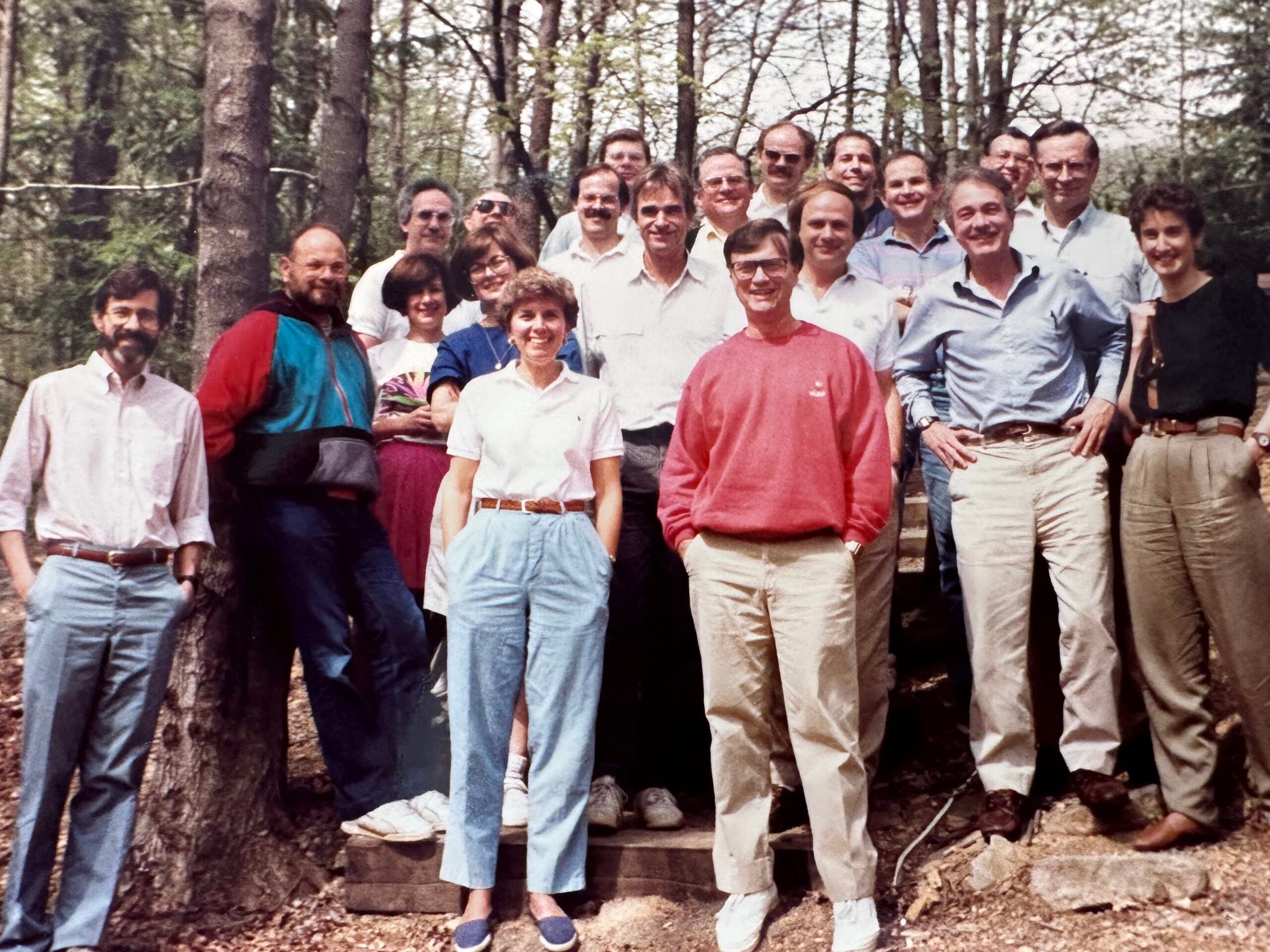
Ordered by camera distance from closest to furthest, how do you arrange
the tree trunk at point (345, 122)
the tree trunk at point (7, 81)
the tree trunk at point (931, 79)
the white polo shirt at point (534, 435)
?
the white polo shirt at point (534, 435)
the tree trunk at point (345, 122)
the tree trunk at point (931, 79)
the tree trunk at point (7, 81)

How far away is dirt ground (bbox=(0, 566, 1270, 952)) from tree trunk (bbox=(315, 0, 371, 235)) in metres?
3.40

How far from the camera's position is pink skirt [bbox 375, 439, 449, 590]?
4.68m

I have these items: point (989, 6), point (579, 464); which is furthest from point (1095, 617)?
point (989, 6)

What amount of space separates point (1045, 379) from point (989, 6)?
14.5 m

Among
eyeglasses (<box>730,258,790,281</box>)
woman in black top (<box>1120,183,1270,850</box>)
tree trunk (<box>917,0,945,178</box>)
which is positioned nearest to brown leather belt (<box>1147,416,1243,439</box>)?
woman in black top (<box>1120,183,1270,850</box>)

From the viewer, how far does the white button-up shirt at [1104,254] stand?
4645 mm

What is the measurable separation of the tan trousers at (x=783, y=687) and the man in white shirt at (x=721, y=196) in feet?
5.65

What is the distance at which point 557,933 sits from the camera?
3932 mm

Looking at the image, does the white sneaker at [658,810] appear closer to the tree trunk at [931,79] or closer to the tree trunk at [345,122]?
the tree trunk at [345,122]

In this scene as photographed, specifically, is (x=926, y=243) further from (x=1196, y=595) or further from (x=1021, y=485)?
(x=1196, y=595)

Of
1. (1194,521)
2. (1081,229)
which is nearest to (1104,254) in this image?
(1081,229)

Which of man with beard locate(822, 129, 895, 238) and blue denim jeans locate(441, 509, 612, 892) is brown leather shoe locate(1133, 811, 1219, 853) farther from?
man with beard locate(822, 129, 895, 238)

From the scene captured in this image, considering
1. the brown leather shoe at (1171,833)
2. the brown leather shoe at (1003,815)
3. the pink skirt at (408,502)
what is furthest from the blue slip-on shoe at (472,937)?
the brown leather shoe at (1171,833)

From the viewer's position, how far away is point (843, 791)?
3727 mm
